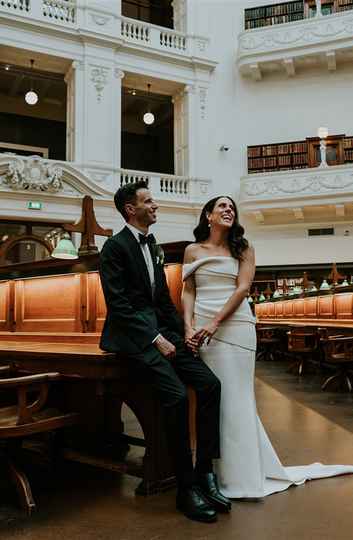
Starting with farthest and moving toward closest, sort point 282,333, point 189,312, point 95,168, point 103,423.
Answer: point 95,168 < point 282,333 < point 103,423 < point 189,312

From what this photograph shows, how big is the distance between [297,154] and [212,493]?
559 inches

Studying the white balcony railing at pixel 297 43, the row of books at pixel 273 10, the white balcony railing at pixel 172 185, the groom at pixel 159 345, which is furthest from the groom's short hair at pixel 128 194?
the row of books at pixel 273 10

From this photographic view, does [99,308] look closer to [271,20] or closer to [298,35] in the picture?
[298,35]

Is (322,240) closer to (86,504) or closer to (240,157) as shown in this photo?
(240,157)

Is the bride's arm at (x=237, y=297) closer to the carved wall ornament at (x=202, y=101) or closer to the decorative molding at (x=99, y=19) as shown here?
the decorative molding at (x=99, y=19)

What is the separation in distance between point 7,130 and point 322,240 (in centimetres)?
982

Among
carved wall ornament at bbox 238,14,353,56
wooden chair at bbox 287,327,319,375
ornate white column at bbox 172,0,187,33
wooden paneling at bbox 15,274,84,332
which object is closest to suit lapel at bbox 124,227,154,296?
wooden paneling at bbox 15,274,84,332

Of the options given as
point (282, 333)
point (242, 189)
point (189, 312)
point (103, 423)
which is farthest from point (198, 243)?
point (242, 189)

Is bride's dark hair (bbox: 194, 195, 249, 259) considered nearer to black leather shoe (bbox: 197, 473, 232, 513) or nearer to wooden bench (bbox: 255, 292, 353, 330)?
black leather shoe (bbox: 197, 473, 232, 513)

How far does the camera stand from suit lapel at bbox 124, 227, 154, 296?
2652mm

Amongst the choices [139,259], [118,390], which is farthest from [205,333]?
[118,390]

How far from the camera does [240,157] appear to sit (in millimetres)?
15633

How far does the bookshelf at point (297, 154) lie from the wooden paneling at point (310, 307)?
505cm

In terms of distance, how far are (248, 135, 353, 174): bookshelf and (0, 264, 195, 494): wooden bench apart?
470 inches
